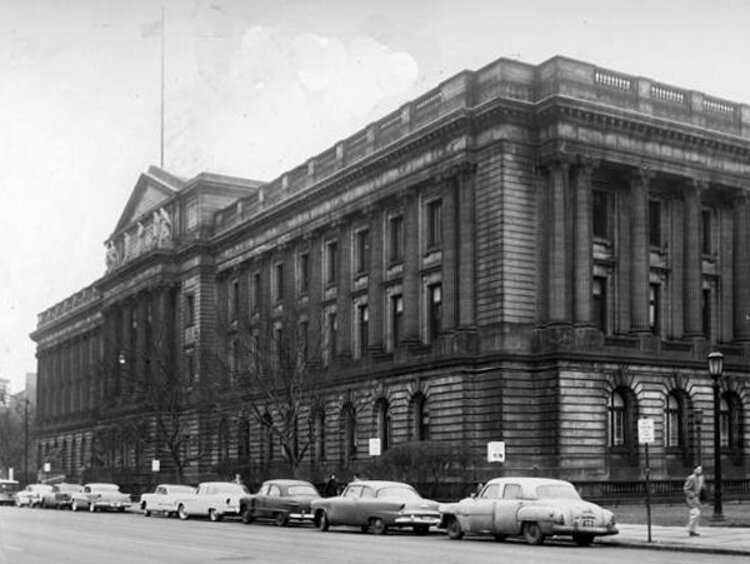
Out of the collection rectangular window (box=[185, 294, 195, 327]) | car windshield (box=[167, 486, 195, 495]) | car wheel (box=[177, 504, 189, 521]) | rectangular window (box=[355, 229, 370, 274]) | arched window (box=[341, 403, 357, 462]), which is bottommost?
car wheel (box=[177, 504, 189, 521])

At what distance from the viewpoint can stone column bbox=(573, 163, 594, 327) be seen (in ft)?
171

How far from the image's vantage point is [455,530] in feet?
99.3

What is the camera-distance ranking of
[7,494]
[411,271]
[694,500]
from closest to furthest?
[694,500], [411,271], [7,494]

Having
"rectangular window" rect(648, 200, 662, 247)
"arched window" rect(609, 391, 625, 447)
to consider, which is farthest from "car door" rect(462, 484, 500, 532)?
"rectangular window" rect(648, 200, 662, 247)

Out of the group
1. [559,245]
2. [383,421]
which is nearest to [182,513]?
[383,421]

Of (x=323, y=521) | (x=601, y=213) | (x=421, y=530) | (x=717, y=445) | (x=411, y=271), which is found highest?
(x=601, y=213)

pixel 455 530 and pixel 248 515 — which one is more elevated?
pixel 455 530

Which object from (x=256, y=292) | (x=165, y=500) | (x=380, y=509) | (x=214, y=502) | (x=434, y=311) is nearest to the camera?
(x=380, y=509)

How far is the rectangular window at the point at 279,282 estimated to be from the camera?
7319 centimetres

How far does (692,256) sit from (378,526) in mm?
29228

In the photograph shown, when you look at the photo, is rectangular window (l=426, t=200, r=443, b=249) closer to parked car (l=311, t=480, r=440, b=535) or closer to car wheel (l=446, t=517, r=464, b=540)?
parked car (l=311, t=480, r=440, b=535)

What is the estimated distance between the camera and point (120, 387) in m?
94.3

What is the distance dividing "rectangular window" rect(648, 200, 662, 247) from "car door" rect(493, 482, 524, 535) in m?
30.2

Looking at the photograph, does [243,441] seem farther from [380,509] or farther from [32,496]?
[380,509]
